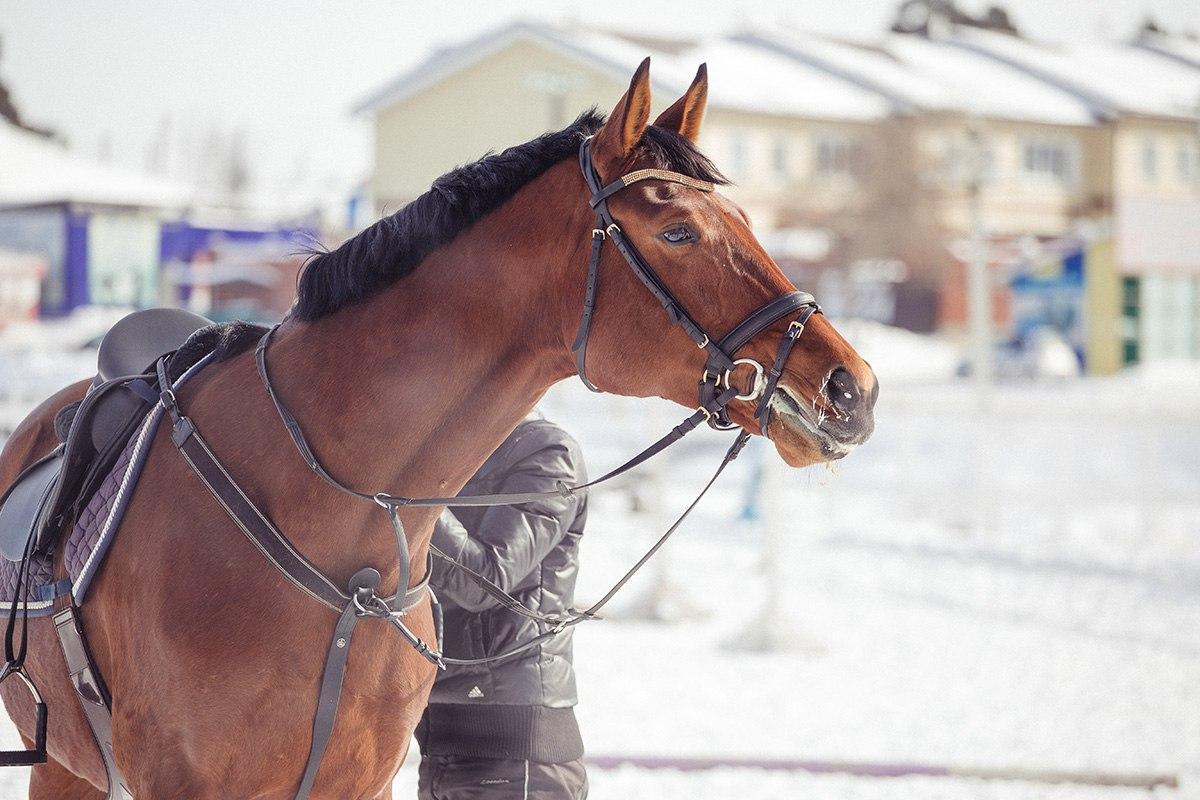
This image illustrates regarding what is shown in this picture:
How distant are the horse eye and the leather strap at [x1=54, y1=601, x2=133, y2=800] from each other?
134cm

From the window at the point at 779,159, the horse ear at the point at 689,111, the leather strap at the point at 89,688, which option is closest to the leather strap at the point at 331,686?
the leather strap at the point at 89,688

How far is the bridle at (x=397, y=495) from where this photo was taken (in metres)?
2.07

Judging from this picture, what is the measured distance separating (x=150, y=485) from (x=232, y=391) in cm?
23

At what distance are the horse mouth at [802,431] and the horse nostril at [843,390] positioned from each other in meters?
0.03

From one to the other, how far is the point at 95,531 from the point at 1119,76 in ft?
41.2

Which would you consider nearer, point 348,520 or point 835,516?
point 348,520

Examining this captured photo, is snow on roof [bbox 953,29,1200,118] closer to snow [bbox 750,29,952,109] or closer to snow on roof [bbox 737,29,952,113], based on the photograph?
snow [bbox 750,29,952,109]

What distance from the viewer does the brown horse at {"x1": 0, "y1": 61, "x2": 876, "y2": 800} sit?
2.15 meters

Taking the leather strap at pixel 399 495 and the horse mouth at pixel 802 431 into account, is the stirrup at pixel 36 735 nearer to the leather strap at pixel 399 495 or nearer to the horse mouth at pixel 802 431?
the leather strap at pixel 399 495

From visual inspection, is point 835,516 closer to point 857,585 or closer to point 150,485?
point 857,585

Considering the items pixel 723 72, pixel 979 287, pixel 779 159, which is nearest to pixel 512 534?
pixel 979 287

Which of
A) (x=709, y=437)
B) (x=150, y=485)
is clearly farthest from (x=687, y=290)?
(x=709, y=437)

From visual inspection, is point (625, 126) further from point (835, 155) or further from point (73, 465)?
point (835, 155)

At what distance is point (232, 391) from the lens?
7.84ft
